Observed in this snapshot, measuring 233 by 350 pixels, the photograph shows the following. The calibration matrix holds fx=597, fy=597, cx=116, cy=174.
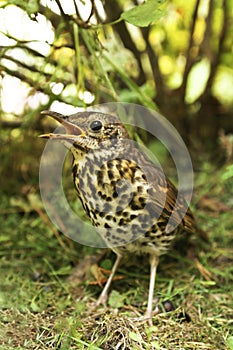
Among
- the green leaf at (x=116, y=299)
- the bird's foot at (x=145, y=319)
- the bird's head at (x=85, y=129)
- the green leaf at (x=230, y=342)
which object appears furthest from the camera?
the green leaf at (x=116, y=299)

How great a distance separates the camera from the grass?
2.36 m

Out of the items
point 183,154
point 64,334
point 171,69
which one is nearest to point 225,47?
point 171,69

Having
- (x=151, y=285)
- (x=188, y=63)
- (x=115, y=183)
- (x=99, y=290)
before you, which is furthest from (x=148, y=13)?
(x=188, y=63)

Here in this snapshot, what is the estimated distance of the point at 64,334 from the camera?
7.72 ft

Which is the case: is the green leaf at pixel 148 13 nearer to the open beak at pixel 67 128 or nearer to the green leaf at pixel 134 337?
the open beak at pixel 67 128

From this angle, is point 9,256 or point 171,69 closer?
point 9,256

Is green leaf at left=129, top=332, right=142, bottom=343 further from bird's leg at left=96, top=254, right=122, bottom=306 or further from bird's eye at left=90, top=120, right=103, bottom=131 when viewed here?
bird's eye at left=90, top=120, right=103, bottom=131

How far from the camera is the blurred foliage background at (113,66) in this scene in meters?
2.74

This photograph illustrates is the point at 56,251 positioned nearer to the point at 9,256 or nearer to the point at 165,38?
the point at 9,256

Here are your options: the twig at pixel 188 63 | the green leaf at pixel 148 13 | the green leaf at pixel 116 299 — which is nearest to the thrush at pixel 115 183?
the green leaf at pixel 116 299

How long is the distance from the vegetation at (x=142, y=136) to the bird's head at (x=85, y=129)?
16.0 inches

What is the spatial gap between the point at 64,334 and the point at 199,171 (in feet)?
5.91

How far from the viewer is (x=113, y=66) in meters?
2.88

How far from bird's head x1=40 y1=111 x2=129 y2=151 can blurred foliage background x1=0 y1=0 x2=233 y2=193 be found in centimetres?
38
